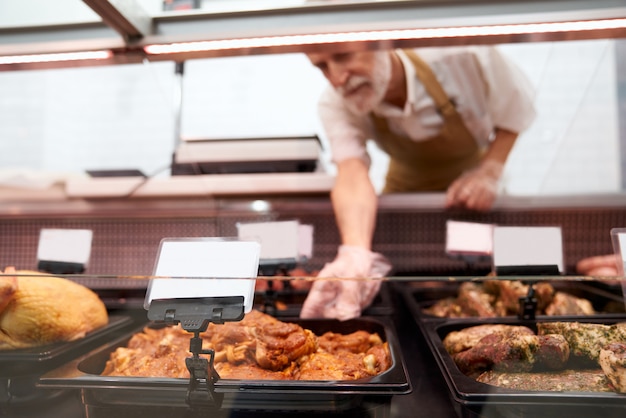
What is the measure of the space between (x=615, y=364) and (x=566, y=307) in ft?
2.07

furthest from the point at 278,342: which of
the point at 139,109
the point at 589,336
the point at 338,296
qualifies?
the point at 139,109

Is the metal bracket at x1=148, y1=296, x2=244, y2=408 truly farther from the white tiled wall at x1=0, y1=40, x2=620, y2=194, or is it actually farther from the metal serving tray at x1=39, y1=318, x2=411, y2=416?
the white tiled wall at x1=0, y1=40, x2=620, y2=194

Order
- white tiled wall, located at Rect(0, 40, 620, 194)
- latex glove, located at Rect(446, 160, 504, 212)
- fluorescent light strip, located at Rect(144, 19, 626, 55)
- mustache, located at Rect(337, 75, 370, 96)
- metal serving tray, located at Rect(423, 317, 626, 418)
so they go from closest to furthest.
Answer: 1. metal serving tray, located at Rect(423, 317, 626, 418)
2. fluorescent light strip, located at Rect(144, 19, 626, 55)
3. mustache, located at Rect(337, 75, 370, 96)
4. latex glove, located at Rect(446, 160, 504, 212)
5. white tiled wall, located at Rect(0, 40, 620, 194)

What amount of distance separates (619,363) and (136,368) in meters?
0.91

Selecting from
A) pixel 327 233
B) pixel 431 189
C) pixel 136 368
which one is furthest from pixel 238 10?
pixel 431 189

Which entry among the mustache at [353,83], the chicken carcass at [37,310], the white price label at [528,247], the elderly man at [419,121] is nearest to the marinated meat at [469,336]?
the white price label at [528,247]

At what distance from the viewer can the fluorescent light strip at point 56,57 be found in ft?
4.08

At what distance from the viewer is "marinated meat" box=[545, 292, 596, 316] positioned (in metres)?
1.30

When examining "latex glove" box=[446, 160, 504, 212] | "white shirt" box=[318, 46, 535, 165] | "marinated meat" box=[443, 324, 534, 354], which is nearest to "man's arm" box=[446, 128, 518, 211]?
"latex glove" box=[446, 160, 504, 212]

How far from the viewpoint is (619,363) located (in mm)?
732

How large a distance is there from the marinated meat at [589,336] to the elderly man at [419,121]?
71 cm

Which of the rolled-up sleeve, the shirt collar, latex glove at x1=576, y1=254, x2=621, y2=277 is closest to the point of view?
latex glove at x1=576, y1=254, x2=621, y2=277

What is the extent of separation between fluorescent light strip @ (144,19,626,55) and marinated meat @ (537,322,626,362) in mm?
709

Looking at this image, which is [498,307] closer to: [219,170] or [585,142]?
[219,170]
